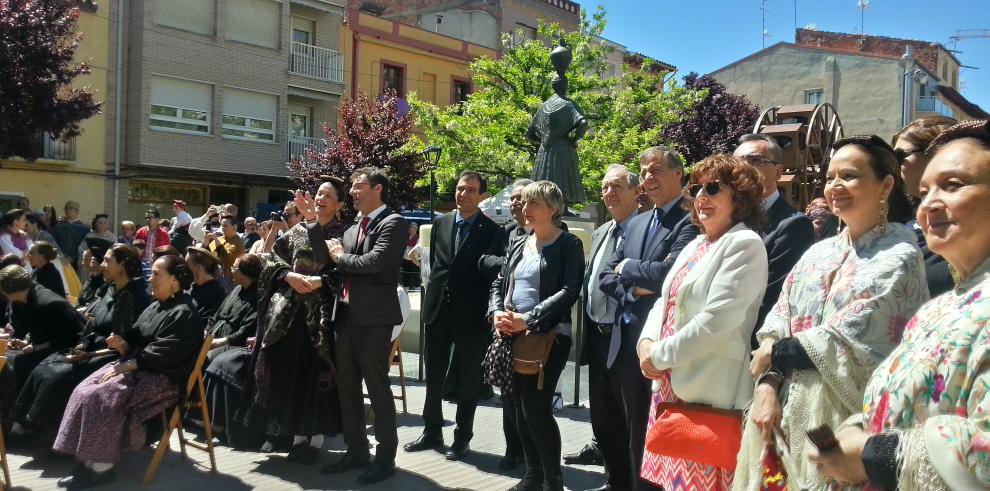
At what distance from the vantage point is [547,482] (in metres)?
5.02

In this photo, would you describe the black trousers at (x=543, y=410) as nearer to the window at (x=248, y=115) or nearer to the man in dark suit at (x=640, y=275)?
the man in dark suit at (x=640, y=275)

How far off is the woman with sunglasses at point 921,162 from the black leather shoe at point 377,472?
Result: 3.51 metres

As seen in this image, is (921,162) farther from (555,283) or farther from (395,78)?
(395,78)

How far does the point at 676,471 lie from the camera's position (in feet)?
11.5

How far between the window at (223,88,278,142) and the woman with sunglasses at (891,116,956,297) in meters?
24.9

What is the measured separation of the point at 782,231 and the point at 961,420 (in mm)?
2139

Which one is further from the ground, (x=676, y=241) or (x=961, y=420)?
(x=676, y=241)

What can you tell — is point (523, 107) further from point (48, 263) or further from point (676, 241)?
point (676, 241)

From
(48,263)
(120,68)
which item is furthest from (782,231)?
(120,68)

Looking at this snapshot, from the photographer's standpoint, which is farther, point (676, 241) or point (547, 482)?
point (547, 482)

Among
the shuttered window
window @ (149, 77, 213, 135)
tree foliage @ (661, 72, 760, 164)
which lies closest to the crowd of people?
window @ (149, 77, 213, 135)

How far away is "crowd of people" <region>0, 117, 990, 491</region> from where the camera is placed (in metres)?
1.92

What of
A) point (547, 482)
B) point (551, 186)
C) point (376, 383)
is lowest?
point (547, 482)

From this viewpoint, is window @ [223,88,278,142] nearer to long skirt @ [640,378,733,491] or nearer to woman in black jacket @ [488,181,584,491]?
woman in black jacket @ [488,181,584,491]
